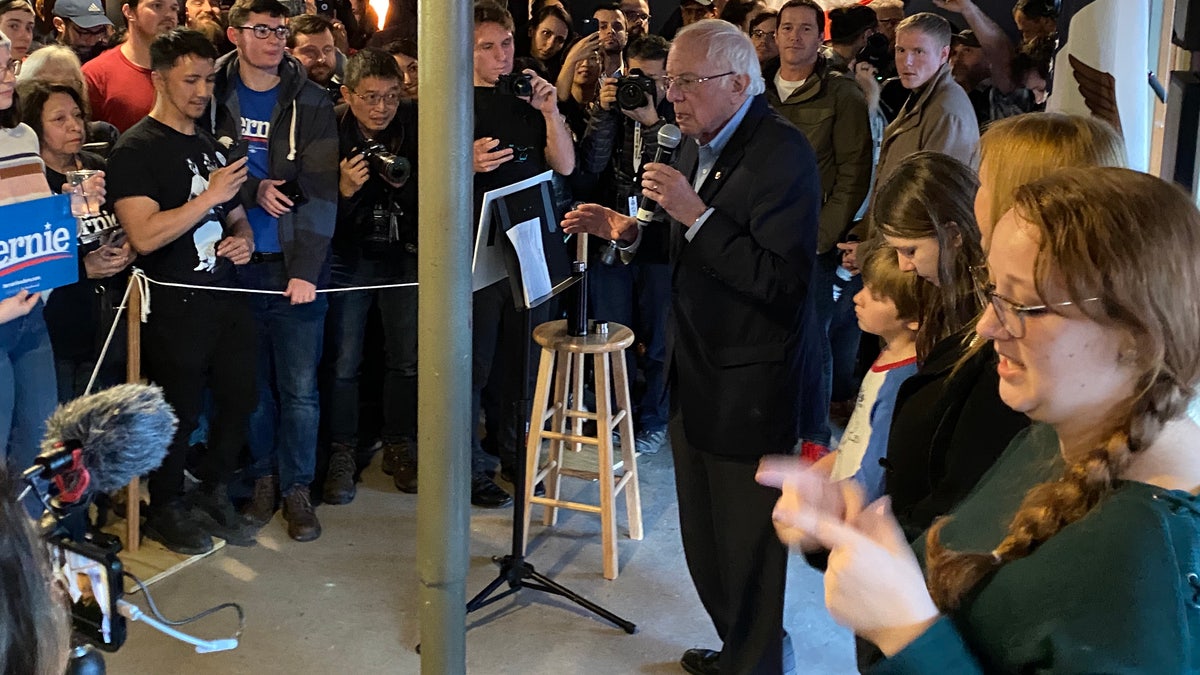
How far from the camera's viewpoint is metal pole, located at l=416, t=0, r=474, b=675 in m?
1.35

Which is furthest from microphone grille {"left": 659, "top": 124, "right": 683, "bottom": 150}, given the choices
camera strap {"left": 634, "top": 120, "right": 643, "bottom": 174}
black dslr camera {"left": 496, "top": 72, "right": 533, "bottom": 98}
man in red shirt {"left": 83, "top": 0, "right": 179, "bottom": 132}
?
man in red shirt {"left": 83, "top": 0, "right": 179, "bottom": 132}

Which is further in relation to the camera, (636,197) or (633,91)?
(636,197)

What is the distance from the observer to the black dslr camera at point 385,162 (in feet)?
11.8

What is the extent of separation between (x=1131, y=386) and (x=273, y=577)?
279 cm

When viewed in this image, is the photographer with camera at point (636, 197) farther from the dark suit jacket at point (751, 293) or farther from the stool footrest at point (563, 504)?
the dark suit jacket at point (751, 293)

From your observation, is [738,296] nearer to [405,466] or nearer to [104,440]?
[104,440]

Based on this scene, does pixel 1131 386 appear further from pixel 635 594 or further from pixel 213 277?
pixel 213 277

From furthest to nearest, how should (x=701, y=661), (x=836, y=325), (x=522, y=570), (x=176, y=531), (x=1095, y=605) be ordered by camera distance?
(x=836, y=325) < (x=176, y=531) < (x=522, y=570) < (x=701, y=661) < (x=1095, y=605)

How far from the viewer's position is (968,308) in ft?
6.26

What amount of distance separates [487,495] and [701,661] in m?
1.22

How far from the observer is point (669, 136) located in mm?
2848

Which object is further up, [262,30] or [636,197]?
[262,30]

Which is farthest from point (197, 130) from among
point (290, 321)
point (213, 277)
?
point (290, 321)

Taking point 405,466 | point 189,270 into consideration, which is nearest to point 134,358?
point 189,270
